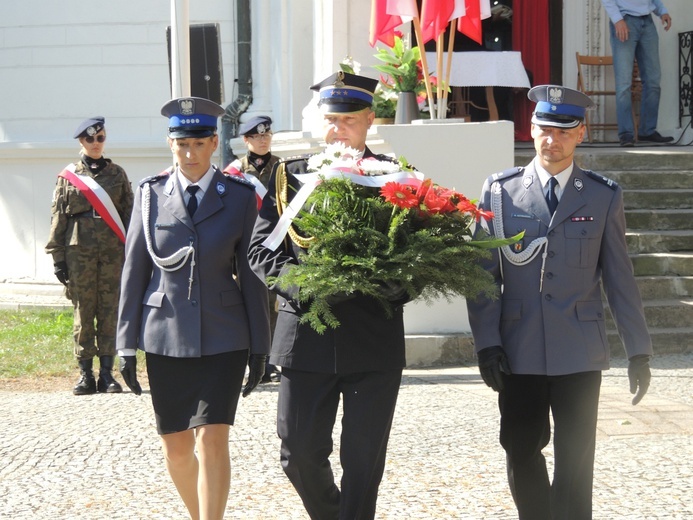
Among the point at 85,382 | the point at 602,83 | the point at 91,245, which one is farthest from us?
the point at 602,83

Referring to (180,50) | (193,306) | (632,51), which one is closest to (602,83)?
(632,51)

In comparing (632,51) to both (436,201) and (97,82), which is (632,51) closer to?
(97,82)

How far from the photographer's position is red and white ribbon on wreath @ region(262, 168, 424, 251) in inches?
187

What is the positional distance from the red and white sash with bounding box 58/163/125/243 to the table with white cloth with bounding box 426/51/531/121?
5.47m

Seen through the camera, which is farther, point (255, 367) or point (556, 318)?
point (255, 367)

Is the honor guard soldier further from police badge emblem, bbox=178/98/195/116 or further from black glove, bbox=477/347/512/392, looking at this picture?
black glove, bbox=477/347/512/392

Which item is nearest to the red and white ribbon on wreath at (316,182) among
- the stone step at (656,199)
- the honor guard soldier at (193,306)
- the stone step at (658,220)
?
the honor guard soldier at (193,306)

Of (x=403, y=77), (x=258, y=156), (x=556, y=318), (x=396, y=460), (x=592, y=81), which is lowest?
(x=396, y=460)

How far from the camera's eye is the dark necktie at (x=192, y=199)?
549 centimetres

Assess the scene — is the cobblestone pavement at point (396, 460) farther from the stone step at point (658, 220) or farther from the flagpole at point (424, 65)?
the stone step at point (658, 220)

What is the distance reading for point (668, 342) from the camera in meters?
10.4

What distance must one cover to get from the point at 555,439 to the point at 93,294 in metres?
5.61

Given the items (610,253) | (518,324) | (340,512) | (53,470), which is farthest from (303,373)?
(53,470)

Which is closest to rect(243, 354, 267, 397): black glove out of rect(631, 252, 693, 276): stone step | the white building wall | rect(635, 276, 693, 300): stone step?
rect(635, 276, 693, 300): stone step
